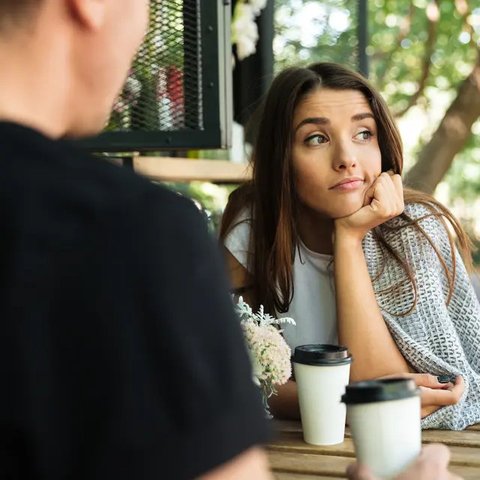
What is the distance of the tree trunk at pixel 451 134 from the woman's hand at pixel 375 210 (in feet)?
14.1

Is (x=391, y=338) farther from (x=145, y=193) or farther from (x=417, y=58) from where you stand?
(x=417, y=58)

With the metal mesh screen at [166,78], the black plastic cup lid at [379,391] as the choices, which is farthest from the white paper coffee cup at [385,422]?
the metal mesh screen at [166,78]

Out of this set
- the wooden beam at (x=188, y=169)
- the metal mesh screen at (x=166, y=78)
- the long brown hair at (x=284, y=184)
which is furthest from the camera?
the wooden beam at (x=188, y=169)

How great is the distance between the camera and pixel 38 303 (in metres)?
0.59

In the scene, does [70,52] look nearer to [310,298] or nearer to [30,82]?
[30,82]

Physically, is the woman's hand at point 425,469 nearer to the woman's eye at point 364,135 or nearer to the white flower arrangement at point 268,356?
the white flower arrangement at point 268,356

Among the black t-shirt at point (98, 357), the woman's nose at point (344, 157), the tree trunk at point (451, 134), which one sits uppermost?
the tree trunk at point (451, 134)

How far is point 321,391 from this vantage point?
1540 mm

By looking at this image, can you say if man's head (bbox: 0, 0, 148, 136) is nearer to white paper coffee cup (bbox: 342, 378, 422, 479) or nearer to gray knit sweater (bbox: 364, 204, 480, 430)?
white paper coffee cup (bbox: 342, 378, 422, 479)

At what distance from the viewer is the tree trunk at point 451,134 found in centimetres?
620

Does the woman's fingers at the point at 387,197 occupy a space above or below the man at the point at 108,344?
above

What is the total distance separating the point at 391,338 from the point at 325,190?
0.34 metres

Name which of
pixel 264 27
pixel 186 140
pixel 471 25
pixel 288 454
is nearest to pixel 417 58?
pixel 471 25

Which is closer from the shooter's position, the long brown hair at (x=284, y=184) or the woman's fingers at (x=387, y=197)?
the woman's fingers at (x=387, y=197)
